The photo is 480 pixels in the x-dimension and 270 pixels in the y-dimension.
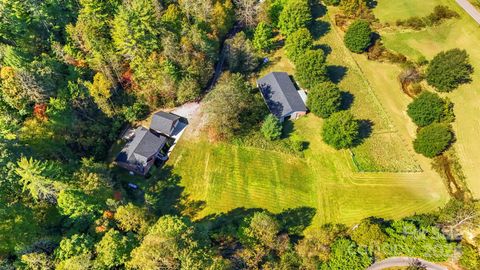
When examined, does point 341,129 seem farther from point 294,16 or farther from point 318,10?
point 318,10

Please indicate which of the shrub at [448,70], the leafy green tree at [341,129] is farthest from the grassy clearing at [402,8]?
the leafy green tree at [341,129]

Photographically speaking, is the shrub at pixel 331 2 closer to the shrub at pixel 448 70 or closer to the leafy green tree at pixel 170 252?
the shrub at pixel 448 70

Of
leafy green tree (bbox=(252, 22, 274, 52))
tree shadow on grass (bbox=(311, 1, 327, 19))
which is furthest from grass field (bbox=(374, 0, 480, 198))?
leafy green tree (bbox=(252, 22, 274, 52))

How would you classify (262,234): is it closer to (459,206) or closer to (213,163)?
(213,163)

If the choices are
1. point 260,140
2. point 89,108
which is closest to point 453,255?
point 260,140

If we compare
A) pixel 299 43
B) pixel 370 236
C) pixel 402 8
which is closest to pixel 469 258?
pixel 370 236
